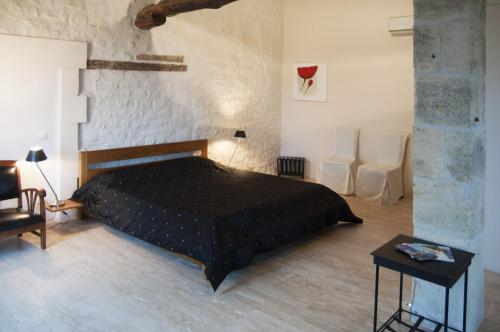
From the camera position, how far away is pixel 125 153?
536 cm

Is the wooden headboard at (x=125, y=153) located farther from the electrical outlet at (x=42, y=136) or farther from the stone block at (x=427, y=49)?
the stone block at (x=427, y=49)

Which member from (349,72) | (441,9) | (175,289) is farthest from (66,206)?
(349,72)

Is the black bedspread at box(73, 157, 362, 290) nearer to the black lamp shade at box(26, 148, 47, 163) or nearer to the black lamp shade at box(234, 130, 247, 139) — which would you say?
the black lamp shade at box(26, 148, 47, 163)

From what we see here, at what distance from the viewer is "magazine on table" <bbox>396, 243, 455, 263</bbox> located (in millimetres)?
2441

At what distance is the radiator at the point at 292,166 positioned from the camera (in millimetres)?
7516

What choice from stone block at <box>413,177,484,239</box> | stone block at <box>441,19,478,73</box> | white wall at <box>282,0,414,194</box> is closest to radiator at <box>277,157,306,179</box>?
white wall at <box>282,0,414,194</box>

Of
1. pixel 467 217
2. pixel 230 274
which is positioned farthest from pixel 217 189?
pixel 467 217

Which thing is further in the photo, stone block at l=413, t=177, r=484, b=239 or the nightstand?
the nightstand

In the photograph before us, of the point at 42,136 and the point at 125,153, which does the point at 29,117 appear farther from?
the point at 125,153

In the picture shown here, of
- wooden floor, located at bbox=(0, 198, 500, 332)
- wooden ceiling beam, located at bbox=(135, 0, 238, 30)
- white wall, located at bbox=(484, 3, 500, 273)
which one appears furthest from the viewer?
wooden ceiling beam, located at bbox=(135, 0, 238, 30)

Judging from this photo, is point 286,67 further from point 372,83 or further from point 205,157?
point 205,157

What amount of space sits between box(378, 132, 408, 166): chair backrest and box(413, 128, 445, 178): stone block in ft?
12.1

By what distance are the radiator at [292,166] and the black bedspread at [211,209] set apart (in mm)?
2002

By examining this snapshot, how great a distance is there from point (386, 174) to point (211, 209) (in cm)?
296
